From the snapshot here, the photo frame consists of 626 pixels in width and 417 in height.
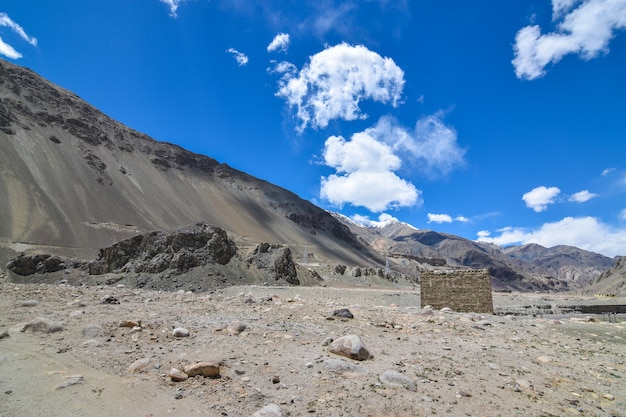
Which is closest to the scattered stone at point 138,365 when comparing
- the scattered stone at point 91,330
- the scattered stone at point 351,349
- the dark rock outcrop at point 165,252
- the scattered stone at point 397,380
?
the scattered stone at point 91,330

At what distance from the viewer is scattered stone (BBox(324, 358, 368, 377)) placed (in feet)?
15.5

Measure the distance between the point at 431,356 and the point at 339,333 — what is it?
170cm

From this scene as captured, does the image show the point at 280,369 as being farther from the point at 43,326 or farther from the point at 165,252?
the point at 165,252

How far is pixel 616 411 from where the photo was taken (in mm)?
4340

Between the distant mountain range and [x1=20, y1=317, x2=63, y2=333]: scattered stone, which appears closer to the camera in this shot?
[x1=20, y1=317, x2=63, y2=333]: scattered stone

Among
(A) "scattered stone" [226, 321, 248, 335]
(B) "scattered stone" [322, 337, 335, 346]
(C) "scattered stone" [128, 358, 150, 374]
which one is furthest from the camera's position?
(A) "scattered stone" [226, 321, 248, 335]

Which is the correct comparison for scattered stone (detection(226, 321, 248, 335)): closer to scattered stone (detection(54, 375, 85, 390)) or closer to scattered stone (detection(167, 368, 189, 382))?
scattered stone (detection(167, 368, 189, 382))

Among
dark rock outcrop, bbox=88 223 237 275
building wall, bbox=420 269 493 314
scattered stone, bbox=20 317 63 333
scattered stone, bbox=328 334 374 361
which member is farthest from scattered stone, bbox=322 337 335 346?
→ dark rock outcrop, bbox=88 223 237 275

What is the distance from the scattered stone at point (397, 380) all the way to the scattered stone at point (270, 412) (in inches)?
61.5

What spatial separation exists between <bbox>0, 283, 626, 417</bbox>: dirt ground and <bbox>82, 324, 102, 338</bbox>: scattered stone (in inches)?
1.1

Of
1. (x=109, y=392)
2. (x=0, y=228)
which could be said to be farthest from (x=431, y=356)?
(x=0, y=228)

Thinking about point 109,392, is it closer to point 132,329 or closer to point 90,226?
point 132,329

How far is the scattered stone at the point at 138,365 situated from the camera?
14.4 feet

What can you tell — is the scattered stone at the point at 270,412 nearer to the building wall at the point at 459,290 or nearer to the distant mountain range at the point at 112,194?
the building wall at the point at 459,290
